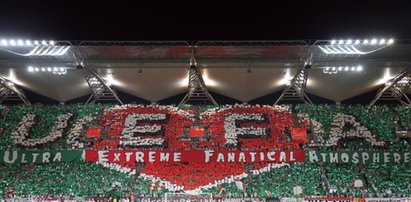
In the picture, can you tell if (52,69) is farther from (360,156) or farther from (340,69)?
(360,156)

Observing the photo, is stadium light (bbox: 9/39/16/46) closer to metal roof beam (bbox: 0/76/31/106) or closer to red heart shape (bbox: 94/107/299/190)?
red heart shape (bbox: 94/107/299/190)

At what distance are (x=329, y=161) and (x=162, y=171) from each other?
1337 centimetres

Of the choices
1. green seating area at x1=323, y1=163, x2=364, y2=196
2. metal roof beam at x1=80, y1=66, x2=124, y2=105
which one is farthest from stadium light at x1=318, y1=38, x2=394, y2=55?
metal roof beam at x1=80, y1=66, x2=124, y2=105

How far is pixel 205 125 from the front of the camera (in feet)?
128

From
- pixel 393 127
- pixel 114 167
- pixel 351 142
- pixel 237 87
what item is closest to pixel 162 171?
pixel 114 167

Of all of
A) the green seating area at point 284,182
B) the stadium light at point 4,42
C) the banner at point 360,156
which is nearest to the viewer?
the stadium light at point 4,42

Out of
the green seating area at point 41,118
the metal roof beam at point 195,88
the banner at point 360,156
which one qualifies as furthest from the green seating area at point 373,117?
the green seating area at point 41,118

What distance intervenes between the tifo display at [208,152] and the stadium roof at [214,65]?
8.73 ft

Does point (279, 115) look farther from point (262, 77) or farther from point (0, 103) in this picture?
point (0, 103)

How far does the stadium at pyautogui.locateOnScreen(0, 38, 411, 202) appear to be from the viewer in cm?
3212

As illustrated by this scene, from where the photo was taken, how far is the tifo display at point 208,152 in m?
32.1

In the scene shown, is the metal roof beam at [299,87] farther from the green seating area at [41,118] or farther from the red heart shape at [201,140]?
the green seating area at [41,118]

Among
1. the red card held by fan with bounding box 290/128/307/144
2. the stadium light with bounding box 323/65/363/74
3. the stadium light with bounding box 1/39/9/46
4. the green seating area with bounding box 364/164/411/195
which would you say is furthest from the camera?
the red card held by fan with bounding box 290/128/307/144

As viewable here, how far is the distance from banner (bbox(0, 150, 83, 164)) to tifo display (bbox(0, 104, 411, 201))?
0.08 metres
